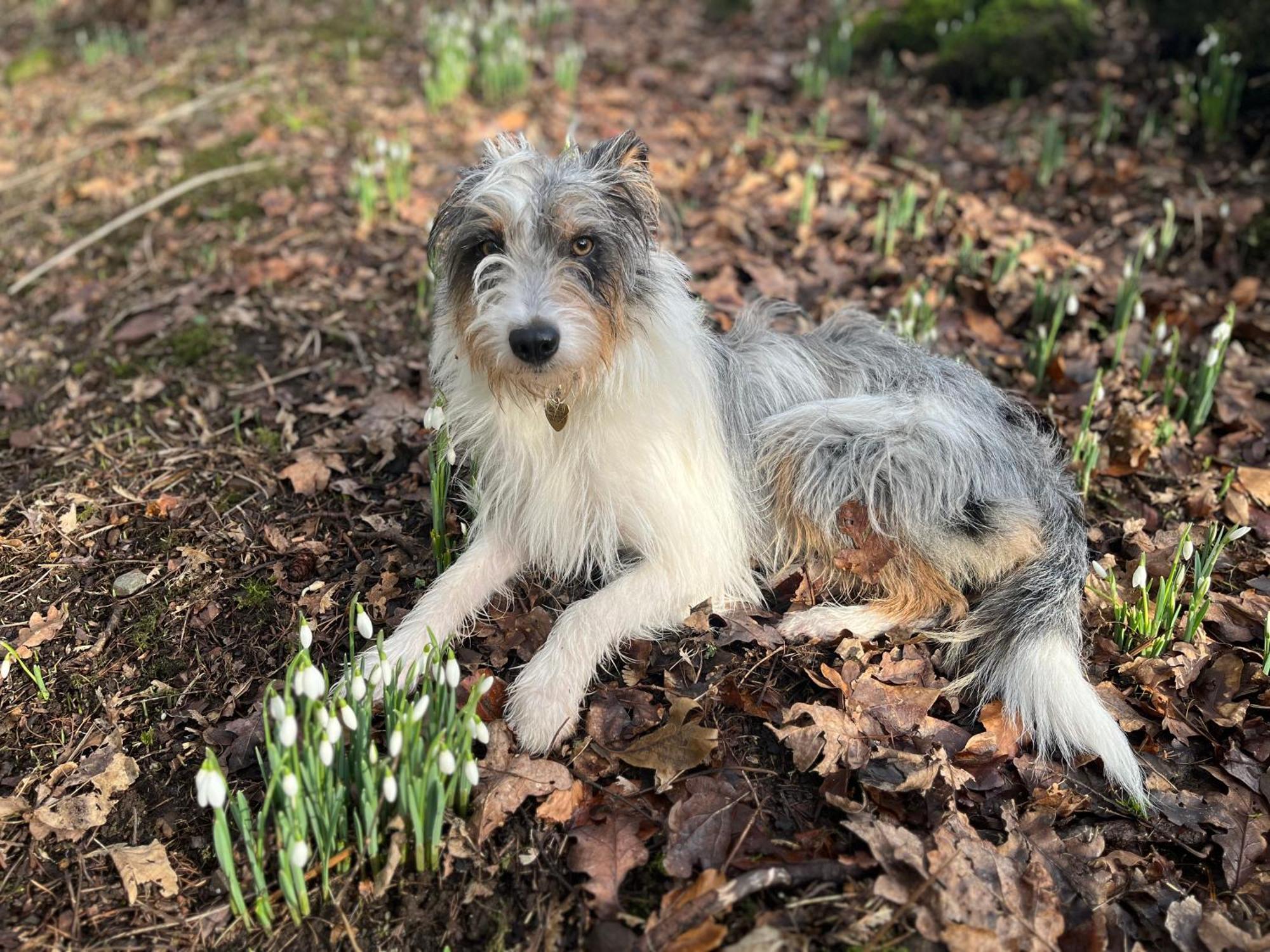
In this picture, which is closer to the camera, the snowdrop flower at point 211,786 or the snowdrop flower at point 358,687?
the snowdrop flower at point 211,786

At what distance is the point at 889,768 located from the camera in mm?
3193

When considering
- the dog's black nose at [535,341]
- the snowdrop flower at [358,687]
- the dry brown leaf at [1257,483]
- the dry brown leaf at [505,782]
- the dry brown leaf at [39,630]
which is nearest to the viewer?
the snowdrop flower at [358,687]

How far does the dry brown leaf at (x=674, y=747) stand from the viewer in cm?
317

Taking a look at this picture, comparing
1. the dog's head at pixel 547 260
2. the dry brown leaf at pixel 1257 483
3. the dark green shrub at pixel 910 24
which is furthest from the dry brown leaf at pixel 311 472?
the dark green shrub at pixel 910 24

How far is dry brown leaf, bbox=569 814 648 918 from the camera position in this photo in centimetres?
282

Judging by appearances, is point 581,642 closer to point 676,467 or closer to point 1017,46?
point 676,467

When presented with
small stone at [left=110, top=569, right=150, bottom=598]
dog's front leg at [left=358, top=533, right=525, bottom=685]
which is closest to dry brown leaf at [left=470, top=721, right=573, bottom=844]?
dog's front leg at [left=358, top=533, right=525, bottom=685]

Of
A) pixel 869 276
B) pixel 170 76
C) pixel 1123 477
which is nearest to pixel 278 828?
pixel 1123 477

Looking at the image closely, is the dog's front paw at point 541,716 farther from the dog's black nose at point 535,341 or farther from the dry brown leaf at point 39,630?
the dry brown leaf at point 39,630

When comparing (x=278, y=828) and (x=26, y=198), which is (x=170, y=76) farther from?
(x=278, y=828)

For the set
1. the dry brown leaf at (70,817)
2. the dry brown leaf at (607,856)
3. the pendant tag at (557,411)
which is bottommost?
the dry brown leaf at (607,856)

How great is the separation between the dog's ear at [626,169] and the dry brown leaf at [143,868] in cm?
268

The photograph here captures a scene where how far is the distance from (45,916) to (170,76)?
8.62m

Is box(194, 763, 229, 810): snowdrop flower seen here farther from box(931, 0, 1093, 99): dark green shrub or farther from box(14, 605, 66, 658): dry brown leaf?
box(931, 0, 1093, 99): dark green shrub
